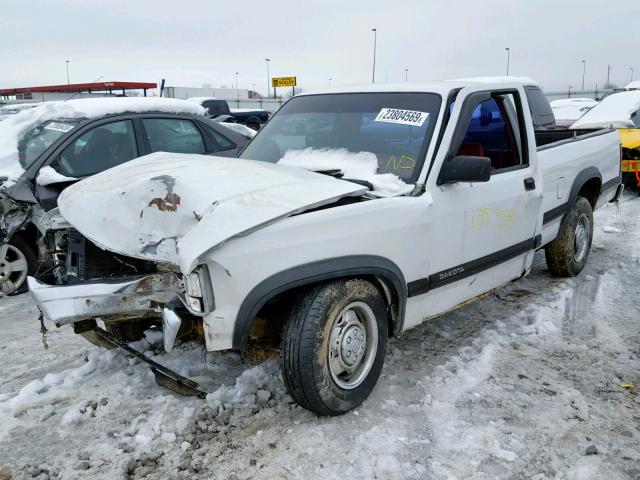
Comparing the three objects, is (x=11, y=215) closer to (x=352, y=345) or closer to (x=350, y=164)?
(x=350, y=164)

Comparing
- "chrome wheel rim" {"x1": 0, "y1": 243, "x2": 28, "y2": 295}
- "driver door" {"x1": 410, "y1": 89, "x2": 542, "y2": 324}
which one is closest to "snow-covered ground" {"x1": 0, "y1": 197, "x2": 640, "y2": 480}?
"driver door" {"x1": 410, "y1": 89, "x2": 542, "y2": 324}

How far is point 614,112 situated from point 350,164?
10.3 m

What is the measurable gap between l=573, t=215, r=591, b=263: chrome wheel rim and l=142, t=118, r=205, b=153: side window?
13.6 feet

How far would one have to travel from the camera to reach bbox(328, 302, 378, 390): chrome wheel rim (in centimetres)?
303

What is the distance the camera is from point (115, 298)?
9.45ft

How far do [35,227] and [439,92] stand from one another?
409 cm

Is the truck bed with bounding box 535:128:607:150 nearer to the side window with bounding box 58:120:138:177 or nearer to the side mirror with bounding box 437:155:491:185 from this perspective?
the side mirror with bounding box 437:155:491:185

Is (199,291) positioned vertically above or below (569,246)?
above

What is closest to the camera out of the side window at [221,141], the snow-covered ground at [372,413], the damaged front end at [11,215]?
the snow-covered ground at [372,413]

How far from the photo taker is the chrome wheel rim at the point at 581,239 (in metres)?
5.48

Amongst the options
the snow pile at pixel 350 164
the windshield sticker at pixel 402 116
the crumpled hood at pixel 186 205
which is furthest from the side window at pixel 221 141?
the windshield sticker at pixel 402 116

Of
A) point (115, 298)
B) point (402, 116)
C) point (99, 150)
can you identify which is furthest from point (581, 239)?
point (99, 150)

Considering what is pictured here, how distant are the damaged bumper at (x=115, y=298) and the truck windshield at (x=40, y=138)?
2921 mm

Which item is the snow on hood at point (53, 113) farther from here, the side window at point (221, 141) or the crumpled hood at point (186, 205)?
the crumpled hood at point (186, 205)
